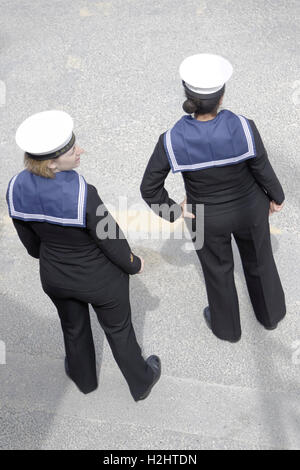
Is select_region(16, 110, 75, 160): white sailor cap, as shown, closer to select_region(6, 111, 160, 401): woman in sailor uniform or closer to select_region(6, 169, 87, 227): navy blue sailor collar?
select_region(6, 111, 160, 401): woman in sailor uniform

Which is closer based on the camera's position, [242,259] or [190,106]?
[190,106]

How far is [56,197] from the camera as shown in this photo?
2.89 meters

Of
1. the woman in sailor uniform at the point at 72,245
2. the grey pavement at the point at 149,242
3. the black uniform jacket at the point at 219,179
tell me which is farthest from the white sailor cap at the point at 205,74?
the grey pavement at the point at 149,242

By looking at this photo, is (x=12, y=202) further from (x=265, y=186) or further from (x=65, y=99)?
(x=65, y=99)

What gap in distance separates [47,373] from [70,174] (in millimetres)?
1621

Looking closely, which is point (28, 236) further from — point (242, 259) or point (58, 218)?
point (242, 259)

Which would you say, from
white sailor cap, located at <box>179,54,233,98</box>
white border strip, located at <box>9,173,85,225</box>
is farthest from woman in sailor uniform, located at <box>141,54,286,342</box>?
white border strip, located at <box>9,173,85,225</box>

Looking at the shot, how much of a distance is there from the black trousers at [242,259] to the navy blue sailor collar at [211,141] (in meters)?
0.31

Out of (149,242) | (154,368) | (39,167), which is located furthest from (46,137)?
(149,242)

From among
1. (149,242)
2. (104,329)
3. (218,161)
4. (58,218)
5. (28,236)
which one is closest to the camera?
(58,218)

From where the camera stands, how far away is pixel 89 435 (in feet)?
12.0

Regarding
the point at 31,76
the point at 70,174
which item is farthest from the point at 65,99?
the point at 70,174

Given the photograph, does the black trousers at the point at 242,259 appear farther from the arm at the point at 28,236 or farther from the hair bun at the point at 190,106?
the arm at the point at 28,236

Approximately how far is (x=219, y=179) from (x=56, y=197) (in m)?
0.86
